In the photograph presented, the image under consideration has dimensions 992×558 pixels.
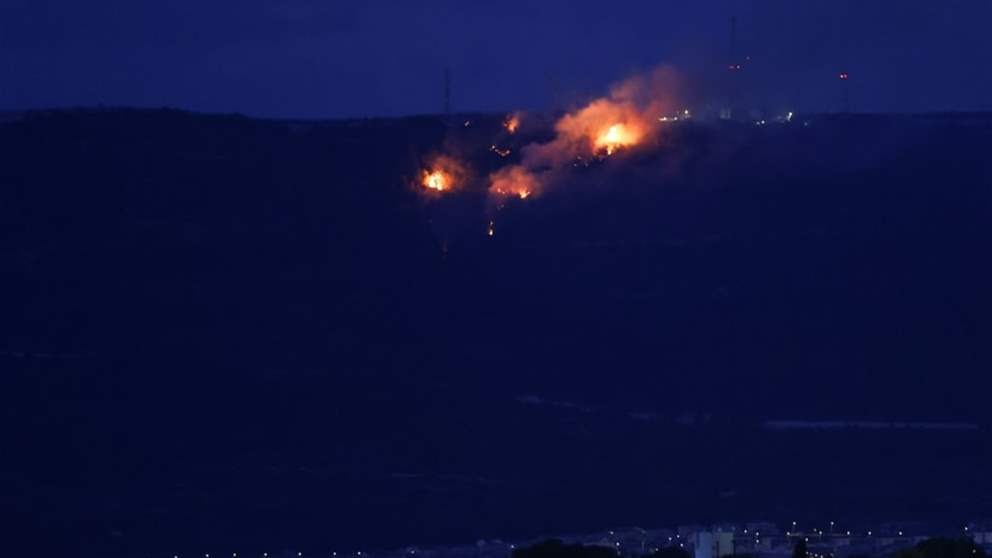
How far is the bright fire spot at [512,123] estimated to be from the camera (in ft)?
320

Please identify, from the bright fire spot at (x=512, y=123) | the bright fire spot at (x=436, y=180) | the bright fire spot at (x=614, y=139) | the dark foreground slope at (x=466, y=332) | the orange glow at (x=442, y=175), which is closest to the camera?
the dark foreground slope at (x=466, y=332)

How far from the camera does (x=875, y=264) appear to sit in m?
89.9

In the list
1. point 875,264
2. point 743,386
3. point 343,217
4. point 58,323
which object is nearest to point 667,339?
point 743,386

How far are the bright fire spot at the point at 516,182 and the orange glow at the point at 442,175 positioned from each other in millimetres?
1674

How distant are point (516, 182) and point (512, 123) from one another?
480 cm

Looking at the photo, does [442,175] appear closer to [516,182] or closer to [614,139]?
[516,182]

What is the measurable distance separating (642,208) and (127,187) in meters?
23.4

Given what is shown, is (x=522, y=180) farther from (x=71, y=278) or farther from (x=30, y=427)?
(x=30, y=427)

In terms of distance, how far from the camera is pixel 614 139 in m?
94.6

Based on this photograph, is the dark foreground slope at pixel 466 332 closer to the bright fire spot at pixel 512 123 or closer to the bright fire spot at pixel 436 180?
the bright fire spot at pixel 436 180

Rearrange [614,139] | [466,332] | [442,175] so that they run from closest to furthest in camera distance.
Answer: [466,332] < [614,139] < [442,175]

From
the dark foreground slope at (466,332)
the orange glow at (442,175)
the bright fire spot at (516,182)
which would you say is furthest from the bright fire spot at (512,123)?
the bright fire spot at (516,182)

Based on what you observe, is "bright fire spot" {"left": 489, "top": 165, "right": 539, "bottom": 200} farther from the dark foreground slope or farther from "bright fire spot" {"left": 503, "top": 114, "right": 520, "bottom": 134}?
"bright fire spot" {"left": 503, "top": 114, "right": 520, "bottom": 134}

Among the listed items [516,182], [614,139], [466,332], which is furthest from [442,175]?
[466,332]
